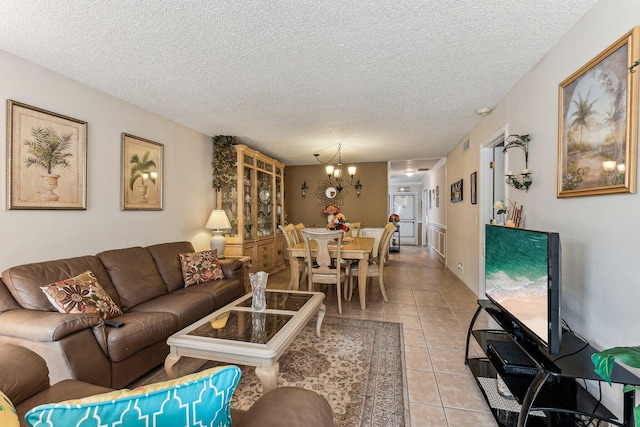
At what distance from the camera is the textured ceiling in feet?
5.56

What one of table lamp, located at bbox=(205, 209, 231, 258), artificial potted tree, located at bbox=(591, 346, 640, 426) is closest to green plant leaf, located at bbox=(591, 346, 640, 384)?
artificial potted tree, located at bbox=(591, 346, 640, 426)

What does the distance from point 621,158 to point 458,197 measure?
11.4 feet

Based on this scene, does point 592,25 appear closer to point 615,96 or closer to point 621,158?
point 615,96

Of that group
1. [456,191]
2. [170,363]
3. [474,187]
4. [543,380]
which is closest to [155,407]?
[170,363]

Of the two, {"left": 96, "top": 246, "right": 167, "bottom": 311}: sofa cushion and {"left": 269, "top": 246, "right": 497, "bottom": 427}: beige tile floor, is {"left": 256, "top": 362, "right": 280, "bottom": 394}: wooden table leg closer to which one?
{"left": 269, "top": 246, "right": 497, "bottom": 427}: beige tile floor

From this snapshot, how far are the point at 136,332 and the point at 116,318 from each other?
298 mm

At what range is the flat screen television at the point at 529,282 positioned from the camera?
134 centimetres

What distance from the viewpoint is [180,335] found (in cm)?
180

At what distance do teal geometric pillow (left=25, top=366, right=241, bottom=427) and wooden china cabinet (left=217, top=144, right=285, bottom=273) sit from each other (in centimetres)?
404

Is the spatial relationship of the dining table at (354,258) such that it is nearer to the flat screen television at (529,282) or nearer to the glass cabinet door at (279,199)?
the flat screen television at (529,282)

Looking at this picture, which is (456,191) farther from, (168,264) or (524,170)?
(168,264)

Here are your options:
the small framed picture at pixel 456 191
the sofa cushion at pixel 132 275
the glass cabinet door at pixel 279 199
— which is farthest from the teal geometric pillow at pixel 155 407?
the glass cabinet door at pixel 279 199

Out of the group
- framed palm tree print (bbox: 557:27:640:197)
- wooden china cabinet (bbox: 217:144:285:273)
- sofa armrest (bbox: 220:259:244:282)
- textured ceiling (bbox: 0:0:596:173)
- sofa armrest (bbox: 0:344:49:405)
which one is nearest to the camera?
sofa armrest (bbox: 0:344:49:405)

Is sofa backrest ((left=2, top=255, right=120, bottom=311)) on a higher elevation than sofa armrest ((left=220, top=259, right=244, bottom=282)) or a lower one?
higher
